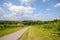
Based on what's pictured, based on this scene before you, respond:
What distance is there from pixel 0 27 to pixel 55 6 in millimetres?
6263

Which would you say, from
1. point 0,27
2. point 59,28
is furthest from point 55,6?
point 0,27

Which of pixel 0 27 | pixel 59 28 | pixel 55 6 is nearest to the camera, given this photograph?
pixel 55 6

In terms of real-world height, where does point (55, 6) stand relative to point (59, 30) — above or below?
above

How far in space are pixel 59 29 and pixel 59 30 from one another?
0.09 m

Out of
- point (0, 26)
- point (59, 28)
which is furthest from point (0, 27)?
point (59, 28)

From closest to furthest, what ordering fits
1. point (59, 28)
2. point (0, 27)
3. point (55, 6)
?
point (55, 6) < point (59, 28) < point (0, 27)

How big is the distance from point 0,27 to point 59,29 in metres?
5.85

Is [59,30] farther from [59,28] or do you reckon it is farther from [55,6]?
[55,6]

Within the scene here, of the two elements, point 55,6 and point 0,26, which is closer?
point 55,6

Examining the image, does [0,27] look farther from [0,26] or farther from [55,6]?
[55,6]

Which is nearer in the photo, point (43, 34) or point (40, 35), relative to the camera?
point (40, 35)

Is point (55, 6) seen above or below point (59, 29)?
above

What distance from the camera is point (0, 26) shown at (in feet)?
38.4

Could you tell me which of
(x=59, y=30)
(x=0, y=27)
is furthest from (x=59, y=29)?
(x=0, y=27)
